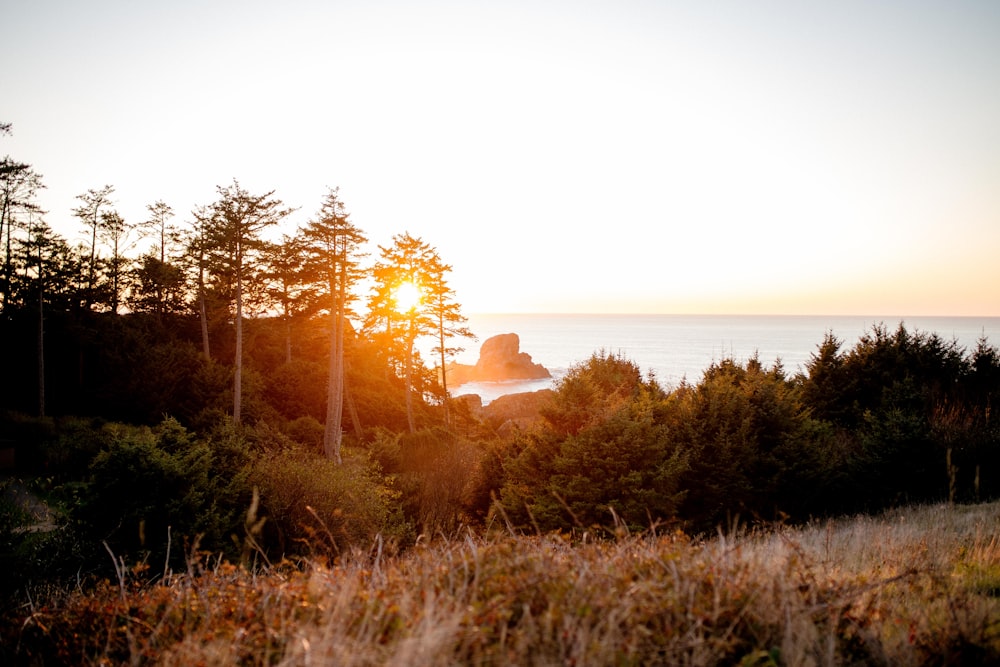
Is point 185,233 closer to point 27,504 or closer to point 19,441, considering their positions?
point 19,441

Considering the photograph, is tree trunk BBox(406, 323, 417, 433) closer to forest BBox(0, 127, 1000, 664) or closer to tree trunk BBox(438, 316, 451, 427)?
forest BBox(0, 127, 1000, 664)

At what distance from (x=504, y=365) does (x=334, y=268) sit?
2701 inches

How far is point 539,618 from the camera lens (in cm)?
278

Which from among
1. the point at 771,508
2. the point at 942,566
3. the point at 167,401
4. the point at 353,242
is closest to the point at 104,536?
the point at 942,566

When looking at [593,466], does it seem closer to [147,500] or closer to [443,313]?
[147,500]

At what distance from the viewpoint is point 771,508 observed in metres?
12.8

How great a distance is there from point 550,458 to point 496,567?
9700 millimetres

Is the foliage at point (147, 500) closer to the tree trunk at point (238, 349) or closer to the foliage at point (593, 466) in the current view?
the foliage at point (593, 466)

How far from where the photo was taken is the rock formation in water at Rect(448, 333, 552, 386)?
3568 inches

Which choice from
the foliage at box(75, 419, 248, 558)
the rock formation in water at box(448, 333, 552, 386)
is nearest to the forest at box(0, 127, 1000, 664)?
the foliage at box(75, 419, 248, 558)

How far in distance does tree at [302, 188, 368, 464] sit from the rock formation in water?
65.9m

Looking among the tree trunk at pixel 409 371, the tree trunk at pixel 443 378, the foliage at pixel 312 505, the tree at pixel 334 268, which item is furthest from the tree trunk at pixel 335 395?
the foliage at pixel 312 505

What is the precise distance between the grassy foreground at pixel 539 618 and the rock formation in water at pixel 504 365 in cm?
8575

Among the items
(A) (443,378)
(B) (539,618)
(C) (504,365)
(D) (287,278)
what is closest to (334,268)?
(D) (287,278)
